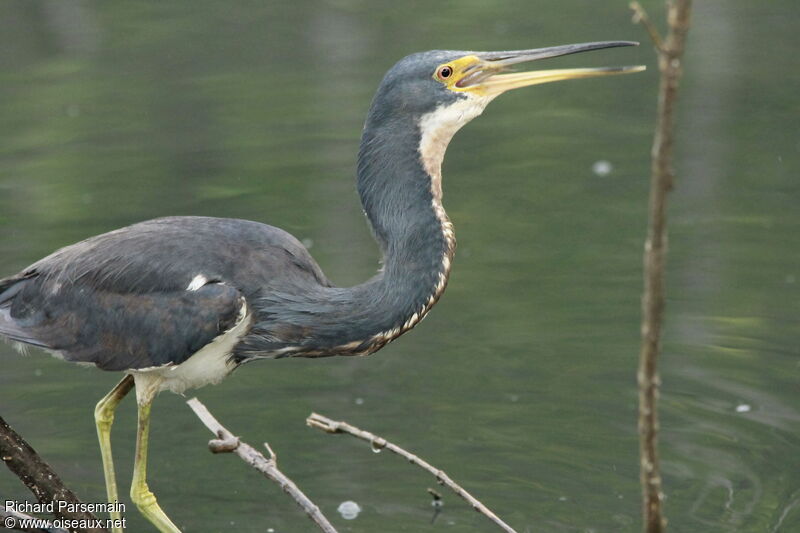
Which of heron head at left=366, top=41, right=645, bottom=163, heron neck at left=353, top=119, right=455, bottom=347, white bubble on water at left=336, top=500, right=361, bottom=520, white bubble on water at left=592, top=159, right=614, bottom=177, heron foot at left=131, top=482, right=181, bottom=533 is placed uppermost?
heron head at left=366, top=41, right=645, bottom=163

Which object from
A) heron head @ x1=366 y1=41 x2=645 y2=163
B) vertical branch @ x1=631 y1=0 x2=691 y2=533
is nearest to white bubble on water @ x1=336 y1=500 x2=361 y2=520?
heron head @ x1=366 y1=41 x2=645 y2=163

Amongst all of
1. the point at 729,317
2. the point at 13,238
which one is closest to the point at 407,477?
the point at 729,317

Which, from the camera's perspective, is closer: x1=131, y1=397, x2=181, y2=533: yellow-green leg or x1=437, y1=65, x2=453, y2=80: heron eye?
x1=437, y1=65, x2=453, y2=80: heron eye

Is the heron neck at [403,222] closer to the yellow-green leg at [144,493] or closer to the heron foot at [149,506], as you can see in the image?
the yellow-green leg at [144,493]

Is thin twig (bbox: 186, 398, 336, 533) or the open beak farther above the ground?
the open beak

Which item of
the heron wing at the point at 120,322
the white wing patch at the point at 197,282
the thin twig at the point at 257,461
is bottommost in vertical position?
the thin twig at the point at 257,461

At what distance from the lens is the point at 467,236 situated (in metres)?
8.93

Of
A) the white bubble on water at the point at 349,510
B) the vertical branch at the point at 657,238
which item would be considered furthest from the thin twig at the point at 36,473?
the vertical branch at the point at 657,238

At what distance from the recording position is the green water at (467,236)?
6.01m

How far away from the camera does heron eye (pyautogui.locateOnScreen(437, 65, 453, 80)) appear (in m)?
4.82

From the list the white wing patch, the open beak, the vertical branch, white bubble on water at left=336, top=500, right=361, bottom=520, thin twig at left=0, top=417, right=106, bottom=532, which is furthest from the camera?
white bubble on water at left=336, top=500, right=361, bottom=520

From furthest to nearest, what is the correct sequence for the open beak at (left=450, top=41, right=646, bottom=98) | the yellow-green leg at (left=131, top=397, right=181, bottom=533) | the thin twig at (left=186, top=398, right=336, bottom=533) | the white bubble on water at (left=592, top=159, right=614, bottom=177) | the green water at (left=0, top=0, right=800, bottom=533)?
the white bubble on water at (left=592, top=159, right=614, bottom=177) → the green water at (left=0, top=0, right=800, bottom=533) → the yellow-green leg at (left=131, top=397, right=181, bottom=533) → the open beak at (left=450, top=41, right=646, bottom=98) → the thin twig at (left=186, top=398, right=336, bottom=533)

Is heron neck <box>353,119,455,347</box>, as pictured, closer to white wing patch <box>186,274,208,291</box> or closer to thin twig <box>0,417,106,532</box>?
white wing patch <box>186,274,208,291</box>

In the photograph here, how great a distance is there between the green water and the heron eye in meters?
1.84
